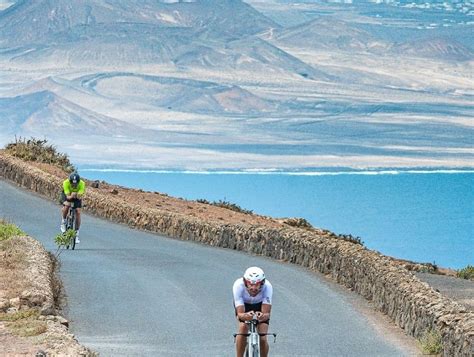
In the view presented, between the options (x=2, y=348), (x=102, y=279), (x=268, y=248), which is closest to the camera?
(x=2, y=348)

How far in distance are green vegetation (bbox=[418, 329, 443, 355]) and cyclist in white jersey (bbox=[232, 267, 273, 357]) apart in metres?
3.89

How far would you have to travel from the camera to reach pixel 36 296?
1972 cm

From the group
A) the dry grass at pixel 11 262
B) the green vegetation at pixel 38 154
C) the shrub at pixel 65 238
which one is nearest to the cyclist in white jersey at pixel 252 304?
the dry grass at pixel 11 262

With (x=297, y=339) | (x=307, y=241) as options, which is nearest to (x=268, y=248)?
(x=307, y=241)

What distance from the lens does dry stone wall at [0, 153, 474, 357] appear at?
62.3 ft

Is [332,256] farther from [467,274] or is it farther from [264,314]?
[264,314]

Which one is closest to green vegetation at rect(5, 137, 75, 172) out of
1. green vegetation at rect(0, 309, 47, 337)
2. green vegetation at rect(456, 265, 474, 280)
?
green vegetation at rect(456, 265, 474, 280)

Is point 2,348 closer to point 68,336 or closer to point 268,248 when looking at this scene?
point 68,336

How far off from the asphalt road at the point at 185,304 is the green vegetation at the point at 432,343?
0.22 metres

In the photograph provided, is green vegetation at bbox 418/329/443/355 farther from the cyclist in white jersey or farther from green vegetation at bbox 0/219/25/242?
green vegetation at bbox 0/219/25/242

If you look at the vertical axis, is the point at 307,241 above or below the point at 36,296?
above

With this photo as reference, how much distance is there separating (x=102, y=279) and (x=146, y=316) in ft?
16.2

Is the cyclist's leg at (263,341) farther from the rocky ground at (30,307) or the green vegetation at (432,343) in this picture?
the green vegetation at (432,343)

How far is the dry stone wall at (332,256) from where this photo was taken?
1898 cm
